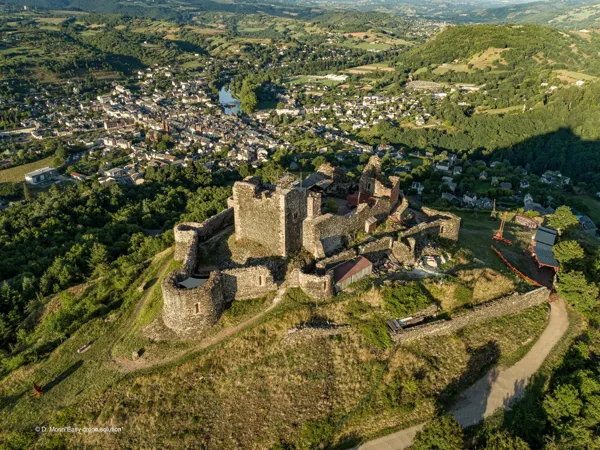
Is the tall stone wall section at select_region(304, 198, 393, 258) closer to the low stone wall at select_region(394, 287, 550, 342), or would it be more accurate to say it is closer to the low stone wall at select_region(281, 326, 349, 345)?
the low stone wall at select_region(281, 326, 349, 345)

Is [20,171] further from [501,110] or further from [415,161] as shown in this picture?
[501,110]

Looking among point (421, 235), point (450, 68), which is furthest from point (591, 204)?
point (450, 68)

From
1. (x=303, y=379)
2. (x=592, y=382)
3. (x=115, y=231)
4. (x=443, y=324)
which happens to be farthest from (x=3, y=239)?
(x=592, y=382)

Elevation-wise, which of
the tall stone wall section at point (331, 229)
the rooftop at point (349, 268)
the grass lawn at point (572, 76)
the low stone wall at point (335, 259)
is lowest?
the grass lawn at point (572, 76)

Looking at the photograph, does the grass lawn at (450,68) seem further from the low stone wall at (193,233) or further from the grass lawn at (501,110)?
the low stone wall at (193,233)

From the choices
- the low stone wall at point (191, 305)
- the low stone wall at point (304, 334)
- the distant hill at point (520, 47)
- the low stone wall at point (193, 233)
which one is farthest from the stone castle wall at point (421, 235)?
the distant hill at point (520, 47)

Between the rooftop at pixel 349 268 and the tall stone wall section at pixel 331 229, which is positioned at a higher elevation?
the tall stone wall section at pixel 331 229
